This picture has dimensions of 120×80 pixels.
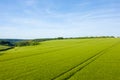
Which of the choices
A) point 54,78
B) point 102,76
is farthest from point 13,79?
point 102,76

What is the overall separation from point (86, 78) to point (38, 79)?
4.26 meters

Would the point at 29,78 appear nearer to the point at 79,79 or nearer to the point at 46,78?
the point at 46,78

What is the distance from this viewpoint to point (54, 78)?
16.6m

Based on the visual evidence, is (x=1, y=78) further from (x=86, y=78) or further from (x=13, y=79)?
(x=86, y=78)

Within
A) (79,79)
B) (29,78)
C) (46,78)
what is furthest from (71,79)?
(29,78)

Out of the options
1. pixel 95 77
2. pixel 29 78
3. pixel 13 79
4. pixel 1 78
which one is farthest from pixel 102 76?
pixel 1 78

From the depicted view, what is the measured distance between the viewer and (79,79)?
16.1 m

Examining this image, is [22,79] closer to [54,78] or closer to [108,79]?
[54,78]

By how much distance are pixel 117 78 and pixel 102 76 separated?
4.78ft

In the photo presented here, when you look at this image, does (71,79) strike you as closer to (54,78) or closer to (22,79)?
(54,78)

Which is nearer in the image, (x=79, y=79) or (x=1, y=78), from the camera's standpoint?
(x=79, y=79)

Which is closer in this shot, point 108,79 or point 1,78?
point 108,79

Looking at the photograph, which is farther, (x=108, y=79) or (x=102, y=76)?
(x=102, y=76)

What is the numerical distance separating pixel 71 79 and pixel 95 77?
2.45m
